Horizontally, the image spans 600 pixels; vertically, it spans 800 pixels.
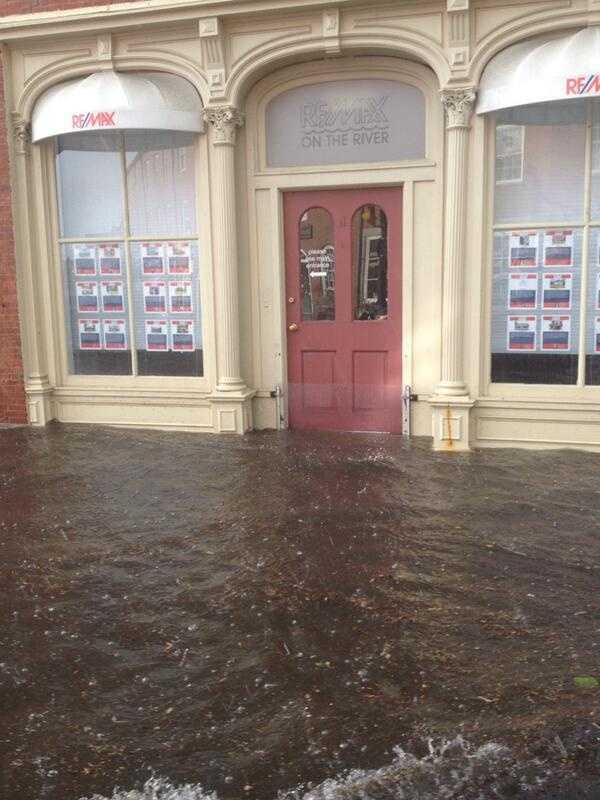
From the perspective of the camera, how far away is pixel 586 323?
6.88 meters

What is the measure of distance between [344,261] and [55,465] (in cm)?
336

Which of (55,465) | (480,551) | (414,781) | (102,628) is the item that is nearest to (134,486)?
(55,465)

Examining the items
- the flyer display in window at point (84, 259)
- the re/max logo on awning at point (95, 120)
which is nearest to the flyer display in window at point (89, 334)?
the flyer display in window at point (84, 259)

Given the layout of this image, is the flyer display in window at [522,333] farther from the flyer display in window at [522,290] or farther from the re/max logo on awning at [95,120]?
the re/max logo on awning at [95,120]

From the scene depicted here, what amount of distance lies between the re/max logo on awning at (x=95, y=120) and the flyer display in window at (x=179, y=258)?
4.21ft

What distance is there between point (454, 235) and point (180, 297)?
2.84 m

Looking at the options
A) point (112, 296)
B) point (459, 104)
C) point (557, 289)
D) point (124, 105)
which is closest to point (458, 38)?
point (459, 104)

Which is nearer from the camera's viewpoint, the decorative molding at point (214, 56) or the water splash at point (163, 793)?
the water splash at point (163, 793)

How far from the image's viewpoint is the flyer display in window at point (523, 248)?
691 centimetres

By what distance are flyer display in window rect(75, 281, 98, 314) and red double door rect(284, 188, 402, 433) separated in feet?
6.87

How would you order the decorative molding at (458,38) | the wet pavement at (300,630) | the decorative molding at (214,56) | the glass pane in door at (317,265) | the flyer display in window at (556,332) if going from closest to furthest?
the wet pavement at (300,630)
the decorative molding at (458,38)
the flyer display in window at (556,332)
the decorative molding at (214,56)
the glass pane in door at (317,265)

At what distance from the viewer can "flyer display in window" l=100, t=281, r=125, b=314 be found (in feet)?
26.4

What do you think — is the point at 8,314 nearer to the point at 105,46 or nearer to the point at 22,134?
the point at 22,134

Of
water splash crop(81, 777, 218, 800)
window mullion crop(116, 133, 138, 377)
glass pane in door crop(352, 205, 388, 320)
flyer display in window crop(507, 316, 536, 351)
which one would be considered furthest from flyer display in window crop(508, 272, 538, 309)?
water splash crop(81, 777, 218, 800)
